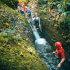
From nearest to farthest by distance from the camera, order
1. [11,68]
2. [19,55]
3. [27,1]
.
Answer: [11,68]
[19,55]
[27,1]

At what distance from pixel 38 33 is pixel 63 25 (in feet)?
16.1

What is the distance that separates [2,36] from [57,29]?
4948mm

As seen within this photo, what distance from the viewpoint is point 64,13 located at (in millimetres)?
5973

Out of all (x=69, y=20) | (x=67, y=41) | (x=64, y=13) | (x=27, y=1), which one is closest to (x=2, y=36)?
(x=67, y=41)

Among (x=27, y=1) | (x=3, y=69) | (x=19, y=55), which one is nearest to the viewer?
(x=3, y=69)

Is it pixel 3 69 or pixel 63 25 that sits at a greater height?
pixel 3 69

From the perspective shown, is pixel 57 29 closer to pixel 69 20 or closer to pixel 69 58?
pixel 69 20

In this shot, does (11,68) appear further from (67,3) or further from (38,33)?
(38,33)

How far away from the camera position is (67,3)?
5.81 metres

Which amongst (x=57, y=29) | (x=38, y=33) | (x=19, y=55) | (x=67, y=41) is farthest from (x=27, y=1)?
(x=19, y=55)

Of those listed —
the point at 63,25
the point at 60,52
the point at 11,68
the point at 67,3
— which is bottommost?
the point at 60,52

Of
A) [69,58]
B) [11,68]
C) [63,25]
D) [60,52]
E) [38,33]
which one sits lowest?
[38,33]

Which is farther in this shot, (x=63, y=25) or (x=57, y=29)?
(x=57, y=29)

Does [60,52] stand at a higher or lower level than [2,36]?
lower
